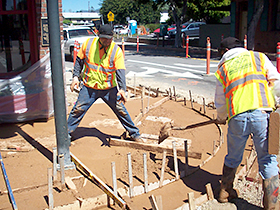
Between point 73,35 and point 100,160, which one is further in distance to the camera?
point 73,35

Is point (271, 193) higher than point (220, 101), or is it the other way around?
point (220, 101)

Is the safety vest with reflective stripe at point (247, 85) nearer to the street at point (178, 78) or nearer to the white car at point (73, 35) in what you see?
the street at point (178, 78)

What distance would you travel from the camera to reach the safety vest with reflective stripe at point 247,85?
3.25 m

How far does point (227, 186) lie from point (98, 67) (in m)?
2.56

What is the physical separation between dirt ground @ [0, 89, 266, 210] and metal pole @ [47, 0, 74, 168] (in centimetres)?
40

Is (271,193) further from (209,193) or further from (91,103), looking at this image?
(91,103)

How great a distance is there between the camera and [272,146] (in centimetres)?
316

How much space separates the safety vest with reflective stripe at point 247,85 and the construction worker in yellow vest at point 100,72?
193cm

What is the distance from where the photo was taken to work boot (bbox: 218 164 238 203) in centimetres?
353

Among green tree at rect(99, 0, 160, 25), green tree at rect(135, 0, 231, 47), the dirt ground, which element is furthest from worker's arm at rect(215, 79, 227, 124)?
green tree at rect(99, 0, 160, 25)

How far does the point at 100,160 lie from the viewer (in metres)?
4.65

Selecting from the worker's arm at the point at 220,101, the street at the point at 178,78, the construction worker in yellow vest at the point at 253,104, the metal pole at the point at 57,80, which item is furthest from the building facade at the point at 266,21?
the metal pole at the point at 57,80

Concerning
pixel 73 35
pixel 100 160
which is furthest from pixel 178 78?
pixel 73 35

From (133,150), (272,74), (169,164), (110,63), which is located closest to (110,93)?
(110,63)
